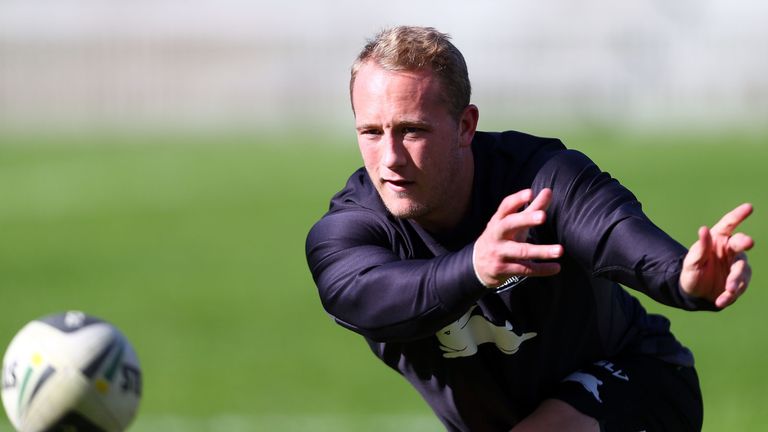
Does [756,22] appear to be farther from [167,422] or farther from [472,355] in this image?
[472,355]

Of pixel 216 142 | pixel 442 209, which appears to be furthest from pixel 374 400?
pixel 216 142

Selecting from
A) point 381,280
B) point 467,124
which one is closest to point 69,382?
point 381,280

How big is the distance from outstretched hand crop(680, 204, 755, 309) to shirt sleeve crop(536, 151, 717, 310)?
0.10 meters

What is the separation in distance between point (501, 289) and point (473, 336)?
0.26 metres

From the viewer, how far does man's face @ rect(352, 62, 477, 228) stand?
17.5ft

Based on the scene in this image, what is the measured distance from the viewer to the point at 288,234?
19.4 metres

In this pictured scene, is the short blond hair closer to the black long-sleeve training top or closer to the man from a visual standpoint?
the man

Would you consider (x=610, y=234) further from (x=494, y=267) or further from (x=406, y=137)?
(x=406, y=137)

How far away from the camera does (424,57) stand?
540cm

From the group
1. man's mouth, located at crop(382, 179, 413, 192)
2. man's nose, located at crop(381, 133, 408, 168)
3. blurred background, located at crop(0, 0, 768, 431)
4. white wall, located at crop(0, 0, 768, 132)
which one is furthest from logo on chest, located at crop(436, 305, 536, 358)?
white wall, located at crop(0, 0, 768, 132)

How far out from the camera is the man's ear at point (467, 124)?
18.2 feet

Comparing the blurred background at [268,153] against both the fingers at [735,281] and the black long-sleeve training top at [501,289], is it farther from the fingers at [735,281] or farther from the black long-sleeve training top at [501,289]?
the fingers at [735,281]

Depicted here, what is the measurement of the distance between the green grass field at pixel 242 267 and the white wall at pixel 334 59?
3585 mm

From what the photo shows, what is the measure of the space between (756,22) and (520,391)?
28.9m
